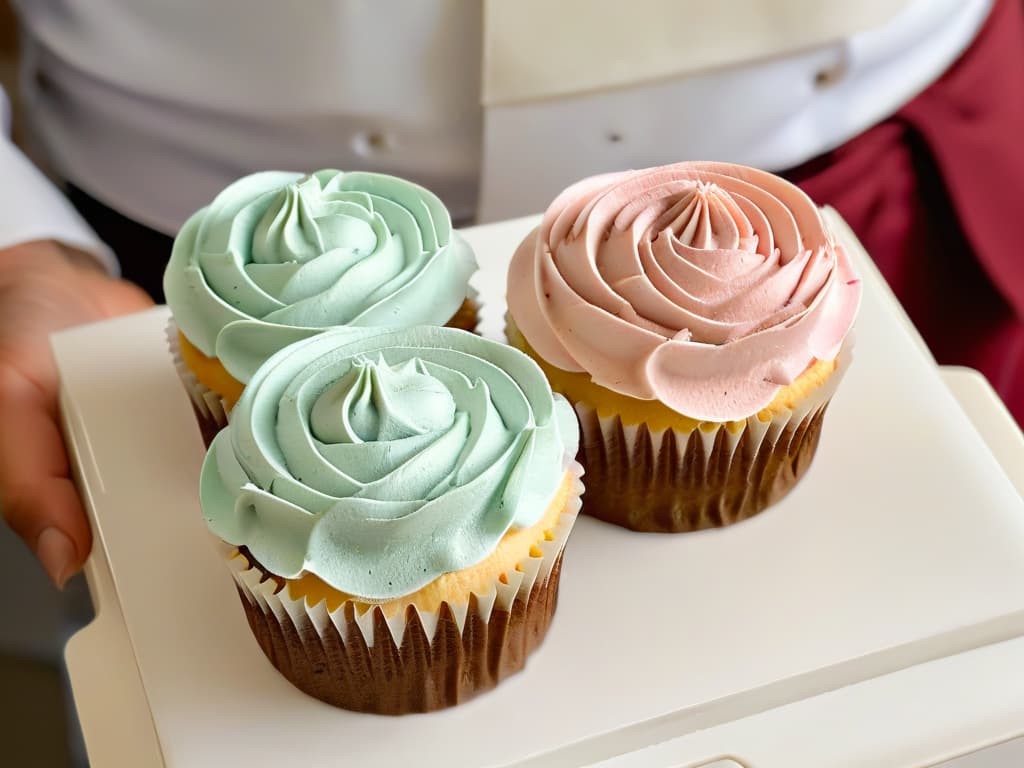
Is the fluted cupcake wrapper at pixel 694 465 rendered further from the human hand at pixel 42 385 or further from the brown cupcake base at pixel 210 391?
the human hand at pixel 42 385

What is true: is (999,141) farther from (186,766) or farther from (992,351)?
(186,766)

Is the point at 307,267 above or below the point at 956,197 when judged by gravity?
above

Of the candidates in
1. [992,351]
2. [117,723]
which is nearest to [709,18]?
[992,351]

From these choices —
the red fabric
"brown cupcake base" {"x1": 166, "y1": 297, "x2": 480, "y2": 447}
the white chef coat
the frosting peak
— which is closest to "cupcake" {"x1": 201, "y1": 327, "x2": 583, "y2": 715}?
the frosting peak

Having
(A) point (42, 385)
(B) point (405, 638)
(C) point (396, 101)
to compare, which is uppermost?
(C) point (396, 101)

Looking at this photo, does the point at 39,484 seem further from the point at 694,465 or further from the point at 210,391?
the point at 694,465

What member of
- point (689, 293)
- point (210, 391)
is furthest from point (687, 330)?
point (210, 391)
